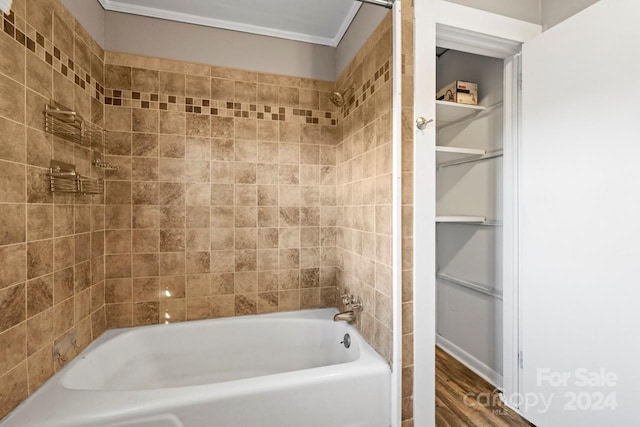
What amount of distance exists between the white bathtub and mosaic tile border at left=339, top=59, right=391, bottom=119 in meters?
1.33

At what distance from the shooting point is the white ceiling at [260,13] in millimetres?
1846

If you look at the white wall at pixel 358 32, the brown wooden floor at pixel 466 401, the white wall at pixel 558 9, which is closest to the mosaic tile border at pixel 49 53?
the white wall at pixel 358 32

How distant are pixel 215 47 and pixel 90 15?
66cm

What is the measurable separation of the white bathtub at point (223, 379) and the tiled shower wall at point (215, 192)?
154 millimetres

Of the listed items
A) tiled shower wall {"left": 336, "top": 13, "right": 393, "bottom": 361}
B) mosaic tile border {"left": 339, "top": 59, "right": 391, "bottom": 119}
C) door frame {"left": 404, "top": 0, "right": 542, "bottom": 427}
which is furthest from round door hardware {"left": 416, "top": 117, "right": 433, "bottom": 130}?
mosaic tile border {"left": 339, "top": 59, "right": 391, "bottom": 119}

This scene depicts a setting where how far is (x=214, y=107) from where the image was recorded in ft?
6.56

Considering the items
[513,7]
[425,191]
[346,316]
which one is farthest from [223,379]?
[513,7]

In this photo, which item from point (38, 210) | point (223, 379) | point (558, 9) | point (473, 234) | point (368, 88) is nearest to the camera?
point (38, 210)

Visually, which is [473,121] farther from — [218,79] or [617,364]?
[218,79]

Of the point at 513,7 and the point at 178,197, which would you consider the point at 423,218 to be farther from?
the point at 178,197

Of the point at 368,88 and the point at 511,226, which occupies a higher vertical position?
the point at 368,88

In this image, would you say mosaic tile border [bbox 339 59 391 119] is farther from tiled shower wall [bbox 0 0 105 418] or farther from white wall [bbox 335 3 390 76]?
tiled shower wall [bbox 0 0 105 418]

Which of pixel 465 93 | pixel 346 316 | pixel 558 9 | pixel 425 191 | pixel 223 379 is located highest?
pixel 558 9

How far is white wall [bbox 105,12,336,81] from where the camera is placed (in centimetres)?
188
